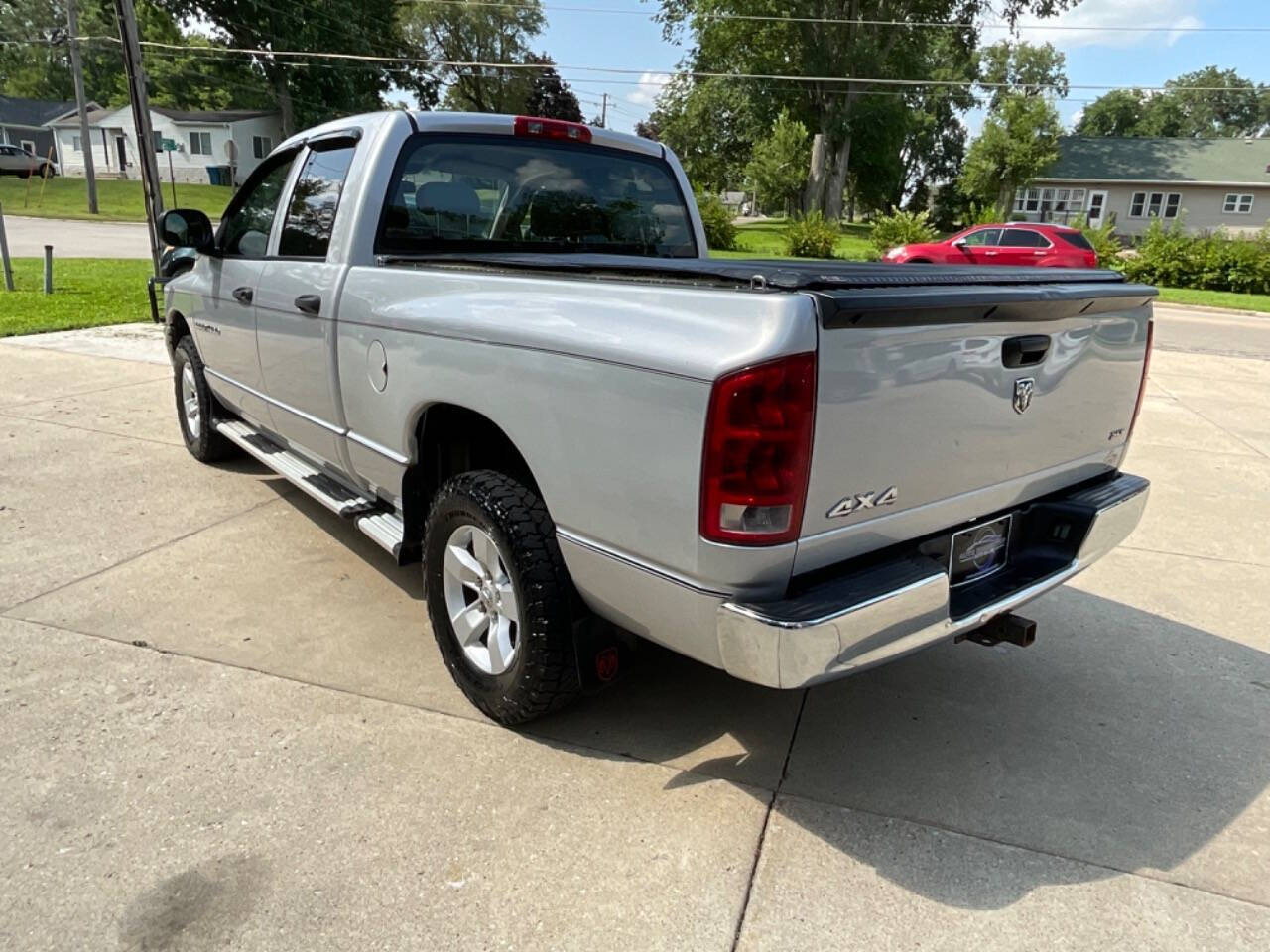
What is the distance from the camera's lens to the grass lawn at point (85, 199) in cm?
3212

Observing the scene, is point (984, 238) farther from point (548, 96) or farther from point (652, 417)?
point (548, 96)


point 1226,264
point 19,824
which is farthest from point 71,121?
point 19,824

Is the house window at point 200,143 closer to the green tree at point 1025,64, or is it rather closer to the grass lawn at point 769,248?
the grass lawn at point 769,248

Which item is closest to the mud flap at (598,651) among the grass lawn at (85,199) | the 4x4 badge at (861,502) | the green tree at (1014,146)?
the 4x4 badge at (861,502)

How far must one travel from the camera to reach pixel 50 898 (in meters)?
2.14

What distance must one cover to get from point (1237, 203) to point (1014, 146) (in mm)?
15613

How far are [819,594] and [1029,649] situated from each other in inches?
75.7

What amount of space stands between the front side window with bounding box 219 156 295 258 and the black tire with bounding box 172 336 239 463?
38.0 inches

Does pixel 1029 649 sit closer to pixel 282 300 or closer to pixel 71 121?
pixel 282 300

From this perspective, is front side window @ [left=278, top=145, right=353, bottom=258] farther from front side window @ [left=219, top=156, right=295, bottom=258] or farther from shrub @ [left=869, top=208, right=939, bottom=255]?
shrub @ [left=869, top=208, right=939, bottom=255]

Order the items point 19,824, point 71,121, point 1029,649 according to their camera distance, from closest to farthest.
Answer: point 19,824
point 1029,649
point 71,121

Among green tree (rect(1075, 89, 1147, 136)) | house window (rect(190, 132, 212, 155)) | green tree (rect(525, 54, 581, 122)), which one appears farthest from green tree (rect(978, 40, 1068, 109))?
house window (rect(190, 132, 212, 155))

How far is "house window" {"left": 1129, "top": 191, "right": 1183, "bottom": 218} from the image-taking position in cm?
4462

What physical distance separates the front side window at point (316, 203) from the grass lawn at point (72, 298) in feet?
25.3
